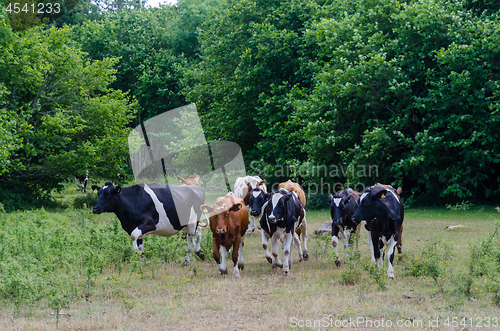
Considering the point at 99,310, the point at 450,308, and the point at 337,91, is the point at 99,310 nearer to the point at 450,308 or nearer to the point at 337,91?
the point at 450,308

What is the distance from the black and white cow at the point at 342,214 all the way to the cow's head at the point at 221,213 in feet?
7.72

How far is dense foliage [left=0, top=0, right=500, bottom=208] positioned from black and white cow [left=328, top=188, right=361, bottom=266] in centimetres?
1171

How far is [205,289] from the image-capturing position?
9820mm

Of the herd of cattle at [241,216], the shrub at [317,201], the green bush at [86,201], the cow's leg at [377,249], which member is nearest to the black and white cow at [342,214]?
the herd of cattle at [241,216]

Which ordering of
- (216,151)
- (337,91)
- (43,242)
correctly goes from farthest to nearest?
(216,151) → (337,91) → (43,242)

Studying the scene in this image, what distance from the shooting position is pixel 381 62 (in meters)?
23.6

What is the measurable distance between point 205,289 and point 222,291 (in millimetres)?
373

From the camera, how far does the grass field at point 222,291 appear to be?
7.65 meters

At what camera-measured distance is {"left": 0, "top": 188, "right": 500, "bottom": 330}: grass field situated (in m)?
7.65

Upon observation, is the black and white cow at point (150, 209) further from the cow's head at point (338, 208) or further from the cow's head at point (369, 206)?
the cow's head at point (369, 206)

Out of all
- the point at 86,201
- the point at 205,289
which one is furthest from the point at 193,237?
the point at 86,201

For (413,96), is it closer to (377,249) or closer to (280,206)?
(377,249)

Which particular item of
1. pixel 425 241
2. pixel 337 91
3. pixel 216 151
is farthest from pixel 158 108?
pixel 425 241

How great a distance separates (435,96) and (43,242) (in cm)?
1807
